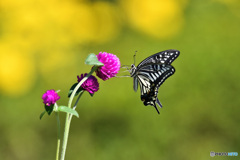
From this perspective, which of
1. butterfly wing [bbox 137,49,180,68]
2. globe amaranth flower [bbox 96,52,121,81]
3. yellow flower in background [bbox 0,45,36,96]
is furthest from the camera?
yellow flower in background [bbox 0,45,36,96]

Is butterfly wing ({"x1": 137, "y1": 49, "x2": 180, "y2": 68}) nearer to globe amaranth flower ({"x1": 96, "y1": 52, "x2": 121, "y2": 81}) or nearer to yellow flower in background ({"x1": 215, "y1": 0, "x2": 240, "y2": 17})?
globe amaranth flower ({"x1": 96, "y1": 52, "x2": 121, "y2": 81})

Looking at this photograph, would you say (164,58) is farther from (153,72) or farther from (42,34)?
(42,34)

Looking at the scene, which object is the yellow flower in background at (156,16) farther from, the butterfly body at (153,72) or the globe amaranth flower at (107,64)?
the globe amaranth flower at (107,64)

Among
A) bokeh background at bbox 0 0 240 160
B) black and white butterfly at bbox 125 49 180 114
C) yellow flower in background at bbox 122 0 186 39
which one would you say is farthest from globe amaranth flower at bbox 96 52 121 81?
yellow flower in background at bbox 122 0 186 39

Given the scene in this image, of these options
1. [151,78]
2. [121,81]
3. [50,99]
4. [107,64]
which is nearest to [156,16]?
[121,81]

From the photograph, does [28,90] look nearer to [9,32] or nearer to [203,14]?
[9,32]

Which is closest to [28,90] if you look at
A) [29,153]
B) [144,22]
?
[29,153]

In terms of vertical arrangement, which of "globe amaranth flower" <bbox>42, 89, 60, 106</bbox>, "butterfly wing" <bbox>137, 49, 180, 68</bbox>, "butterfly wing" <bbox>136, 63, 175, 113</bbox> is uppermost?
"butterfly wing" <bbox>137, 49, 180, 68</bbox>
